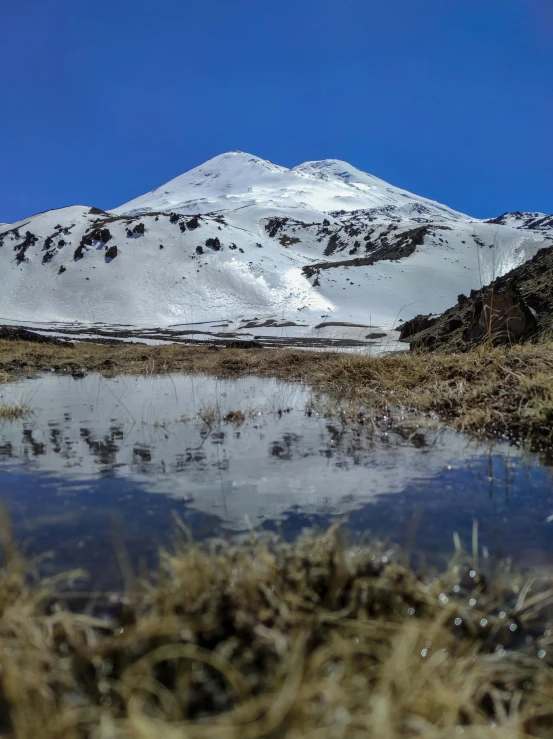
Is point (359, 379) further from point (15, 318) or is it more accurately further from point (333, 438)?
point (15, 318)

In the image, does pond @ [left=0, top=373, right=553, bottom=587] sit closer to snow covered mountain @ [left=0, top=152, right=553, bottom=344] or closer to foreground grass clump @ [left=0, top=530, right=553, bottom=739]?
foreground grass clump @ [left=0, top=530, right=553, bottom=739]

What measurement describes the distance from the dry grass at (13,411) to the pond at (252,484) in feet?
0.60

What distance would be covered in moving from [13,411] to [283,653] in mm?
5450

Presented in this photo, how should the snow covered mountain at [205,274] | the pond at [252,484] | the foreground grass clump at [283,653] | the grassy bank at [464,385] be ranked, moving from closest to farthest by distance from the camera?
the foreground grass clump at [283,653] → the pond at [252,484] → the grassy bank at [464,385] → the snow covered mountain at [205,274]

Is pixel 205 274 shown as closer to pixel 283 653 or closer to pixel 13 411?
pixel 13 411

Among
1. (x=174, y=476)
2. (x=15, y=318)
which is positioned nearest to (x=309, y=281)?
(x=15, y=318)

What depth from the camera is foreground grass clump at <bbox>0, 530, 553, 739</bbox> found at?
114 cm

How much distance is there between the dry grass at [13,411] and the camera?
225 inches

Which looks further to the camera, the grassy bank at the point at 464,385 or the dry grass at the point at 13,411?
the dry grass at the point at 13,411

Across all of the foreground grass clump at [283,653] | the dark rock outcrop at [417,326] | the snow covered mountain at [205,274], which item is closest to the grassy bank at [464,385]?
the foreground grass clump at [283,653]

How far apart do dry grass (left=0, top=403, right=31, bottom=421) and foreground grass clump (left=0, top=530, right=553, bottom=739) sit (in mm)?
4258

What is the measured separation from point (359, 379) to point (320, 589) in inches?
255

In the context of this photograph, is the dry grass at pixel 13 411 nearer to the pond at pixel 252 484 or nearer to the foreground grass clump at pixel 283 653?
the pond at pixel 252 484

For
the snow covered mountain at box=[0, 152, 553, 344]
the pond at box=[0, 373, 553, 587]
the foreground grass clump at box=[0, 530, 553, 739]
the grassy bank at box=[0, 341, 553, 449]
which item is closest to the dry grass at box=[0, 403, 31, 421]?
the pond at box=[0, 373, 553, 587]
